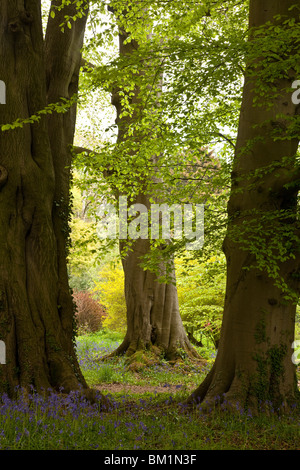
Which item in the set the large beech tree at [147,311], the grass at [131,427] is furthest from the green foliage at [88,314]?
the grass at [131,427]

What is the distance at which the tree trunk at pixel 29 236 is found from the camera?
570cm

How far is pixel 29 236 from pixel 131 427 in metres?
2.83

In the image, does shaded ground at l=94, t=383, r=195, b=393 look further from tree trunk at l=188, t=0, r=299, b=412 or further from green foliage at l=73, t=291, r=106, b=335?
green foliage at l=73, t=291, r=106, b=335

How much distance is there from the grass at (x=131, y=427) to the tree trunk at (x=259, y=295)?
14.3 inches

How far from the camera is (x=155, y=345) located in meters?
11.5

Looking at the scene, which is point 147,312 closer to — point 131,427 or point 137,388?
point 137,388

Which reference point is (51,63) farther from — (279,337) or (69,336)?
(279,337)

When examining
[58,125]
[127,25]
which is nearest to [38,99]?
[58,125]

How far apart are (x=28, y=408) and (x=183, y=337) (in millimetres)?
7516

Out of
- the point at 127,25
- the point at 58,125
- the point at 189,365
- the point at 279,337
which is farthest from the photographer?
the point at 189,365

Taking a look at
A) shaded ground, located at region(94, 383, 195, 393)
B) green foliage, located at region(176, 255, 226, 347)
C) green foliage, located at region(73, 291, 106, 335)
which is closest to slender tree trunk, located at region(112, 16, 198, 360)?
green foliage, located at region(176, 255, 226, 347)

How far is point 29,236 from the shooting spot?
20.4 ft

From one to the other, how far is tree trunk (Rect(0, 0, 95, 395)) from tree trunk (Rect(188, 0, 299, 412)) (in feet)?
6.61

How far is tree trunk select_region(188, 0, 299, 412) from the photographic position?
586 cm
